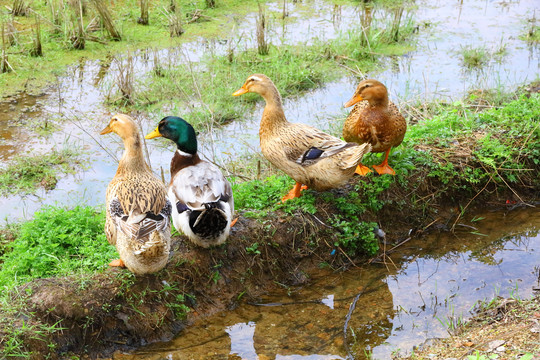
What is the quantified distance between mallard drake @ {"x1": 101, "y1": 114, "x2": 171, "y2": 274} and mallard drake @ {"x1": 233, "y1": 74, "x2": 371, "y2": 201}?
1.19m

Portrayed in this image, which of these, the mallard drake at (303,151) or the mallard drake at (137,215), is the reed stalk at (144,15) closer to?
the mallard drake at (303,151)

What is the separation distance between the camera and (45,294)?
4434mm

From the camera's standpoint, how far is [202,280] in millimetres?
4949

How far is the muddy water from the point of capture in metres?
4.56

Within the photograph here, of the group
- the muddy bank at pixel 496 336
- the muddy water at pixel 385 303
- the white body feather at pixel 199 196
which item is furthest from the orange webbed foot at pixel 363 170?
the muddy bank at pixel 496 336

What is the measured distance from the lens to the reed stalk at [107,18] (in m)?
9.19

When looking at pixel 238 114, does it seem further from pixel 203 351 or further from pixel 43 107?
pixel 203 351

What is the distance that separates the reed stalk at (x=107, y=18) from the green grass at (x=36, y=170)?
2.86m

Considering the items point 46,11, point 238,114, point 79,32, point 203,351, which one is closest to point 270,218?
point 203,351

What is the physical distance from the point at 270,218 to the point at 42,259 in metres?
1.90

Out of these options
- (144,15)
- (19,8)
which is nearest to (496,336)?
(144,15)

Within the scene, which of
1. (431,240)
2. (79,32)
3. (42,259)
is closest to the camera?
(42,259)

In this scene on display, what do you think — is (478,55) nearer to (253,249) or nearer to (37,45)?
(253,249)

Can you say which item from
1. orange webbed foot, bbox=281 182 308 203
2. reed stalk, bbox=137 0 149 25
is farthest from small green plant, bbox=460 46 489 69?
reed stalk, bbox=137 0 149 25
